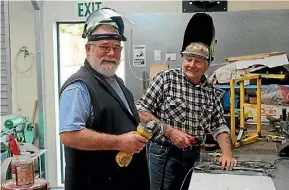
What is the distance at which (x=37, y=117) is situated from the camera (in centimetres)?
418

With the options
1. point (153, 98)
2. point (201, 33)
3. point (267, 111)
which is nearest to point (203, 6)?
point (267, 111)

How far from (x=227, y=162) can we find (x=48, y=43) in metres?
2.68

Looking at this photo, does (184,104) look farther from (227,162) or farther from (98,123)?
(98,123)

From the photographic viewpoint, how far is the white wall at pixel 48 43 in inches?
156

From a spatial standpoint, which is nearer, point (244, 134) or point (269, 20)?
point (244, 134)

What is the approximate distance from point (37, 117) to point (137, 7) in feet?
5.26

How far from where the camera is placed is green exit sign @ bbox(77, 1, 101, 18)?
398cm

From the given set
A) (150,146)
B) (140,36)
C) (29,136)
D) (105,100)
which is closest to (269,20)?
(140,36)

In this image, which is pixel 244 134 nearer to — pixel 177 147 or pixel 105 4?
pixel 177 147

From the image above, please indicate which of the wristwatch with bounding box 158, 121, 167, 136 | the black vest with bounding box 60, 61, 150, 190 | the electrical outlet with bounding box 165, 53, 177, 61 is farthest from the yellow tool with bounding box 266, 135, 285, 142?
the black vest with bounding box 60, 61, 150, 190

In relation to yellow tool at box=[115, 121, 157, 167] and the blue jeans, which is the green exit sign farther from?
yellow tool at box=[115, 121, 157, 167]

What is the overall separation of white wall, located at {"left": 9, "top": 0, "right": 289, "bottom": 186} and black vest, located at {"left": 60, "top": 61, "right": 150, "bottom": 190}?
2.28m

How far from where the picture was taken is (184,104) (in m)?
2.37

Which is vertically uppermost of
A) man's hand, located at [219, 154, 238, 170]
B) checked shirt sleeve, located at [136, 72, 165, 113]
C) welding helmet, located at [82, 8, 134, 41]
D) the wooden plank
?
welding helmet, located at [82, 8, 134, 41]
